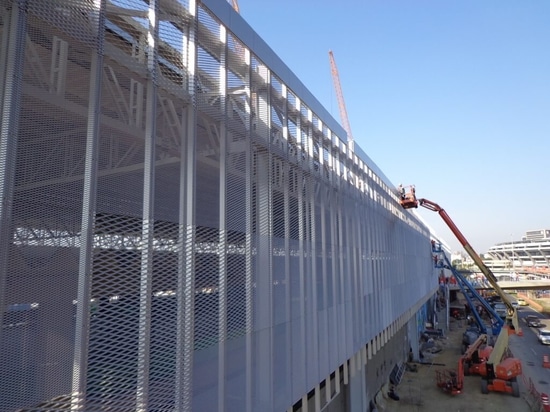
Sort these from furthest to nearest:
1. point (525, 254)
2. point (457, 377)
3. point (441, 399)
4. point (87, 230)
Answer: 1. point (525, 254)
2. point (457, 377)
3. point (441, 399)
4. point (87, 230)

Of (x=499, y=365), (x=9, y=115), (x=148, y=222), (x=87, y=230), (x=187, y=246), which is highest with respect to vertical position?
(x=9, y=115)

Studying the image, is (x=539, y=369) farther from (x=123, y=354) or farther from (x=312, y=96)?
(x=123, y=354)

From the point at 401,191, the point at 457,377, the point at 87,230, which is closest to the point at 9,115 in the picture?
the point at 87,230

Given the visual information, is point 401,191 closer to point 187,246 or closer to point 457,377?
point 457,377

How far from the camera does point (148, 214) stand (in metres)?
5.39

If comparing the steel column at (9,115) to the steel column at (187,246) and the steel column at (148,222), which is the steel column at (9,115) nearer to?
the steel column at (148,222)

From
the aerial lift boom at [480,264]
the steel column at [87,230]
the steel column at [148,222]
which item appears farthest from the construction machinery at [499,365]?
the steel column at [87,230]

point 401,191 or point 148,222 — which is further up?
point 401,191

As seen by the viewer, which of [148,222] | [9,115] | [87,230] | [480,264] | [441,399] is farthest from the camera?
[480,264]

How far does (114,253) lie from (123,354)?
128 centimetres

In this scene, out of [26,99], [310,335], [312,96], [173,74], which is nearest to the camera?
[26,99]

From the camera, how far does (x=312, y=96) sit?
12.6 metres

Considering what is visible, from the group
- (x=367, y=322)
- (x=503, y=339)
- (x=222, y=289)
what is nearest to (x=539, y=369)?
(x=503, y=339)

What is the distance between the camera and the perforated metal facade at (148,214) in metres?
4.06
